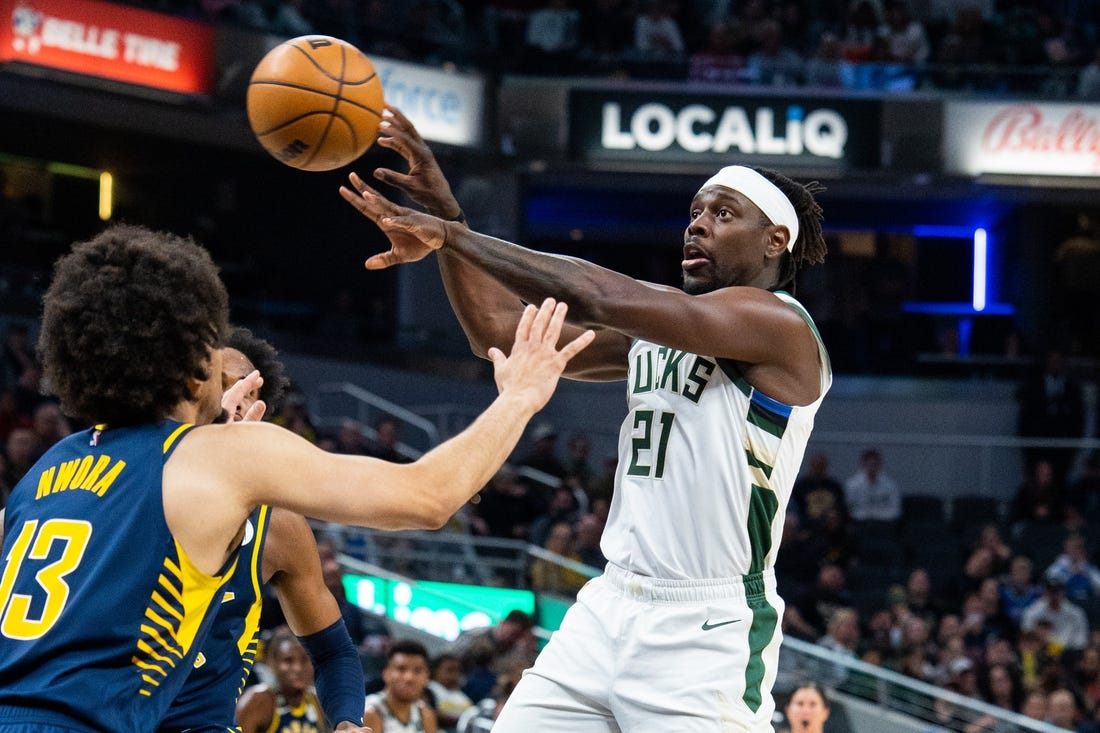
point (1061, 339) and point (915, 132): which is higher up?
point (915, 132)

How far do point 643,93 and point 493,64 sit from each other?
5.78 feet

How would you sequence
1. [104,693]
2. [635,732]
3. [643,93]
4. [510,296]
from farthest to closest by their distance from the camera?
[643,93]
[510,296]
[635,732]
[104,693]

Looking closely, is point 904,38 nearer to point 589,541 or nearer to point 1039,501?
point 1039,501

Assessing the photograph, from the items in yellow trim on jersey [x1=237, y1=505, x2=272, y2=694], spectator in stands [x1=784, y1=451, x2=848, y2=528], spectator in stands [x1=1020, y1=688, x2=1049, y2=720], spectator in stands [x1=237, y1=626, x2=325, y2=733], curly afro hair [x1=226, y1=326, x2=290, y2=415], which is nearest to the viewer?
yellow trim on jersey [x1=237, y1=505, x2=272, y2=694]

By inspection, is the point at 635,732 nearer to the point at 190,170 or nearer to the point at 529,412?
the point at 529,412

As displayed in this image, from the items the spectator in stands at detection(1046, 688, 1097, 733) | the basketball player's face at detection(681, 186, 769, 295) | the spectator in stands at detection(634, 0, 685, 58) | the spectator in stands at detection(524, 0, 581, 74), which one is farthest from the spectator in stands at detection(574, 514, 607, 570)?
the basketball player's face at detection(681, 186, 769, 295)

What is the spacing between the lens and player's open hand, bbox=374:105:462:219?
4.22 m

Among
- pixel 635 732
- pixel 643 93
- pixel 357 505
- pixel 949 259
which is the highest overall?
pixel 643 93

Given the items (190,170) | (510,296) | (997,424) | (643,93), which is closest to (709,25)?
(643,93)

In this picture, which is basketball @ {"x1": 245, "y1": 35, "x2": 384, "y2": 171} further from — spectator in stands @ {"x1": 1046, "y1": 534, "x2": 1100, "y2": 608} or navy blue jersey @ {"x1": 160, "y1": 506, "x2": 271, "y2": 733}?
spectator in stands @ {"x1": 1046, "y1": 534, "x2": 1100, "y2": 608}

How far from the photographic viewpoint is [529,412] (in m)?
3.13

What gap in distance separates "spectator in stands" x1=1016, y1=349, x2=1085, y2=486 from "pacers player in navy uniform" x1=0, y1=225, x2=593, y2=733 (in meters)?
14.9

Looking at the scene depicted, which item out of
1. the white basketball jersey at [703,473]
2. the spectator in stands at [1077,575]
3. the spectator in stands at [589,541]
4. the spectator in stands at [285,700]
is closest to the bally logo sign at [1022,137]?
the spectator in stands at [1077,575]

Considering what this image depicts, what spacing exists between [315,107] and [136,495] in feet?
6.25
